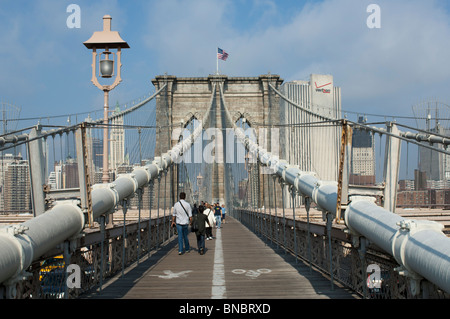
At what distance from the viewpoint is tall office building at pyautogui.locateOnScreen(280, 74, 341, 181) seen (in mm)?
25984

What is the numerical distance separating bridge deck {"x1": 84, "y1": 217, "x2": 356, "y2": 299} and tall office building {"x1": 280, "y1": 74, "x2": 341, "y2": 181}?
9.13 m

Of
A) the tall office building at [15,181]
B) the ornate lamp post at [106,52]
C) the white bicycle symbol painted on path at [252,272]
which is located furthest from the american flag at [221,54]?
the white bicycle symbol painted on path at [252,272]

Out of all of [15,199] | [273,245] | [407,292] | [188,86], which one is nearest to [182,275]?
[407,292]

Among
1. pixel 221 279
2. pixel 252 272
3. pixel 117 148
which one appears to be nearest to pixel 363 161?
pixel 252 272

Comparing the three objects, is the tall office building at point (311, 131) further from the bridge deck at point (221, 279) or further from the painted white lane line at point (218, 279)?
the bridge deck at point (221, 279)

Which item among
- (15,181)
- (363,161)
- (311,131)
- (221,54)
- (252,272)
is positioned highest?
(221,54)

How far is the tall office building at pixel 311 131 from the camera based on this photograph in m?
26.0

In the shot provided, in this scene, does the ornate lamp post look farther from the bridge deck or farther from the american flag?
the american flag

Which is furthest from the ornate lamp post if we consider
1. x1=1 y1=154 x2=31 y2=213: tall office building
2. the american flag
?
the american flag

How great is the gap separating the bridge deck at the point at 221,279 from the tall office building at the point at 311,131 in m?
9.13

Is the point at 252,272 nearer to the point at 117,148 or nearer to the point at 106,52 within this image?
the point at 106,52

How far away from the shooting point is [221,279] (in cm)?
804

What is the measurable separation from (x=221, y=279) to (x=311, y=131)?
39375mm
